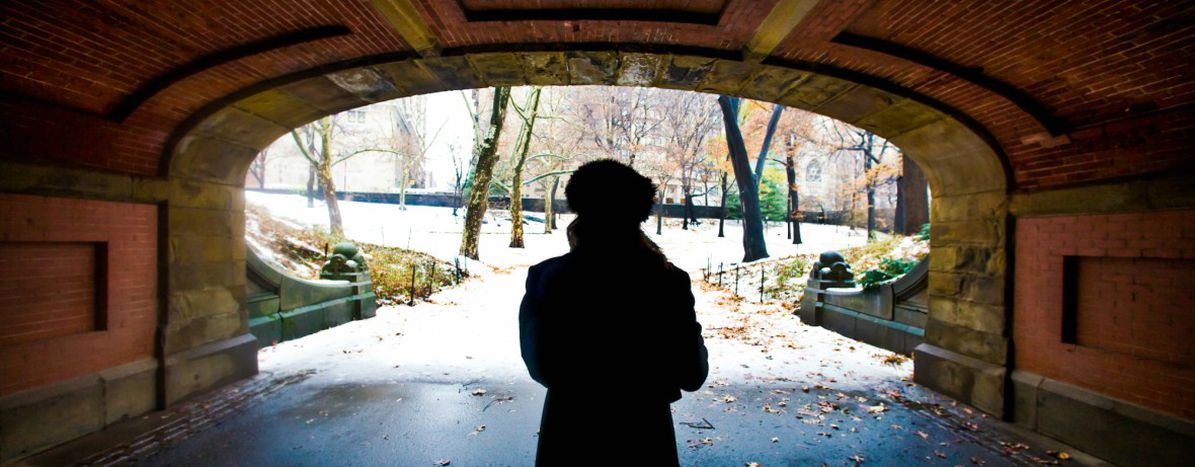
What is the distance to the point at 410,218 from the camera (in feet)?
97.9

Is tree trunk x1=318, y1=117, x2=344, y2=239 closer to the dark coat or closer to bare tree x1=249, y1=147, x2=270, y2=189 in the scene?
bare tree x1=249, y1=147, x2=270, y2=189

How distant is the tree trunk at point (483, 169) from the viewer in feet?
54.4

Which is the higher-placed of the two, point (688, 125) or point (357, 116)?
point (357, 116)

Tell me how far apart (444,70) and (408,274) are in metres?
9.14

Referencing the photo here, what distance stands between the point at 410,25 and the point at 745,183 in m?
15.1

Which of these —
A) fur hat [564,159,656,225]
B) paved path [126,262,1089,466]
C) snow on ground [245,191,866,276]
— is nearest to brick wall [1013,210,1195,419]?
paved path [126,262,1089,466]

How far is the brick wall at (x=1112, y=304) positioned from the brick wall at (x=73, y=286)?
26.5 feet

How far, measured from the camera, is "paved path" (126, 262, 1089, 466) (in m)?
3.69

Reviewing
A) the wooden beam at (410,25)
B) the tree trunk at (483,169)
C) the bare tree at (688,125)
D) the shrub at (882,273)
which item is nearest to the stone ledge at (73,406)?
the wooden beam at (410,25)

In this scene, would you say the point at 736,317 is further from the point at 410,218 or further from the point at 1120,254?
the point at 410,218

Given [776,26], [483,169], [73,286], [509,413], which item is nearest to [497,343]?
[509,413]

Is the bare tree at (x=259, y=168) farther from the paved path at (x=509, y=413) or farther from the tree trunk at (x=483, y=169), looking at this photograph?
the paved path at (x=509, y=413)

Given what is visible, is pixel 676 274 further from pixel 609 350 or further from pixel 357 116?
pixel 357 116

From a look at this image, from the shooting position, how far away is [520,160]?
21.1 meters
